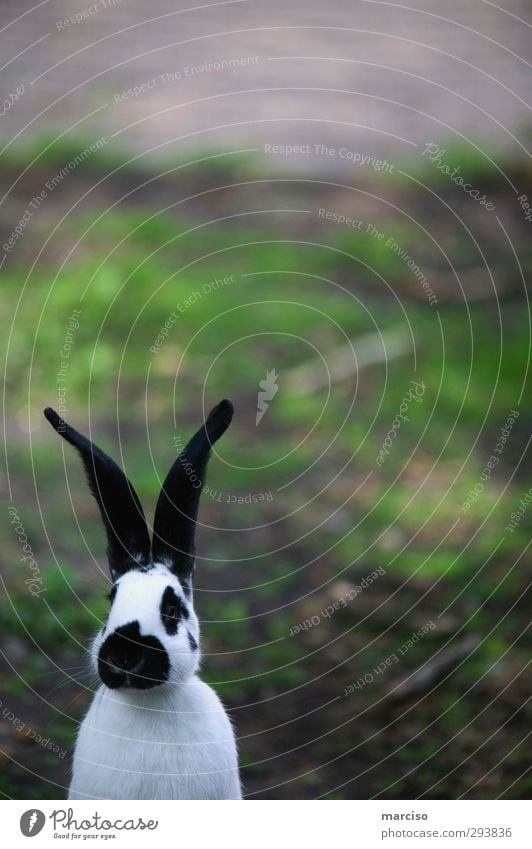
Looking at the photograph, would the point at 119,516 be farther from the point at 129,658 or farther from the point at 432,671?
the point at 432,671

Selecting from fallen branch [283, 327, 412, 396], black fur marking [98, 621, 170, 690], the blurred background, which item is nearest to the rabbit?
black fur marking [98, 621, 170, 690]

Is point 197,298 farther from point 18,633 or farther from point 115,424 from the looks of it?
Answer: point 18,633

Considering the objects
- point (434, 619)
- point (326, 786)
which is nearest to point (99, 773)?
point (326, 786)

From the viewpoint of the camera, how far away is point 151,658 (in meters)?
2.55

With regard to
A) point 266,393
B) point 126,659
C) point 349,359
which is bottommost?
point 126,659

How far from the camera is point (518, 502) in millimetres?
5020

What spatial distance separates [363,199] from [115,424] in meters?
2.37

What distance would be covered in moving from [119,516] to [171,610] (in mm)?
255

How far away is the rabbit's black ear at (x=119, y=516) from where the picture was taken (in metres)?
2.66

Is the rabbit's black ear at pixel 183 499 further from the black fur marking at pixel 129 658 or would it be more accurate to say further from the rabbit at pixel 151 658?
the black fur marking at pixel 129 658
